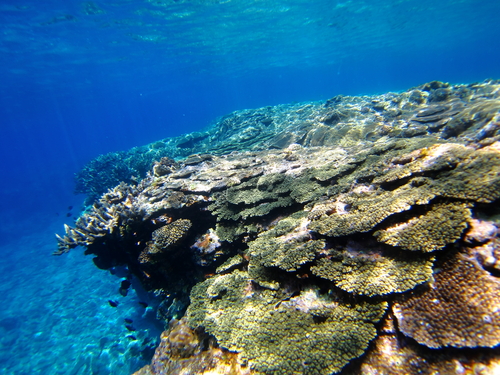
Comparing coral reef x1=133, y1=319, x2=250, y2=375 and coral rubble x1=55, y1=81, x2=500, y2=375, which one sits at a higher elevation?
coral rubble x1=55, y1=81, x2=500, y2=375

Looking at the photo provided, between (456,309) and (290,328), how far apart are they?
5.74ft

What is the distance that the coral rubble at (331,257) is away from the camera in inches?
93.4

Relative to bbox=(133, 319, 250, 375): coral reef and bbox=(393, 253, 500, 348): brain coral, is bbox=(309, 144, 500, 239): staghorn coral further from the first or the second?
bbox=(133, 319, 250, 375): coral reef

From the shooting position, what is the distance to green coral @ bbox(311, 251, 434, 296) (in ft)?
8.39

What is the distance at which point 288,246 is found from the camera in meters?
3.76

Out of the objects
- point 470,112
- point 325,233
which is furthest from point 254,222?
point 470,112

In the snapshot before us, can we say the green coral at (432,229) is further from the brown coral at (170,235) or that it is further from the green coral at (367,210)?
the brown coral at (170,235)

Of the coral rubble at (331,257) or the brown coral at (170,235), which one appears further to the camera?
the brown coral at (170,235)

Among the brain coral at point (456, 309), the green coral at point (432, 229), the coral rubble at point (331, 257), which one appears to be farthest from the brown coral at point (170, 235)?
the brain coral at point (456, 309)

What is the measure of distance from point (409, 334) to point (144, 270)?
5.94 metres

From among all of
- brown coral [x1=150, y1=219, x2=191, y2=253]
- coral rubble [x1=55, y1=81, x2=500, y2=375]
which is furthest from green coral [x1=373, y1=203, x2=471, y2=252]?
brown coral [x1=150, y1=219, x2=191, y2=253]

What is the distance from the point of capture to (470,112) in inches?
274

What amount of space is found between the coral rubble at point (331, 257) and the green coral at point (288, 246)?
3cm

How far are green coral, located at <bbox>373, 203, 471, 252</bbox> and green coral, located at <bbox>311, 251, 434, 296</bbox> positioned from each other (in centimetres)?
17
